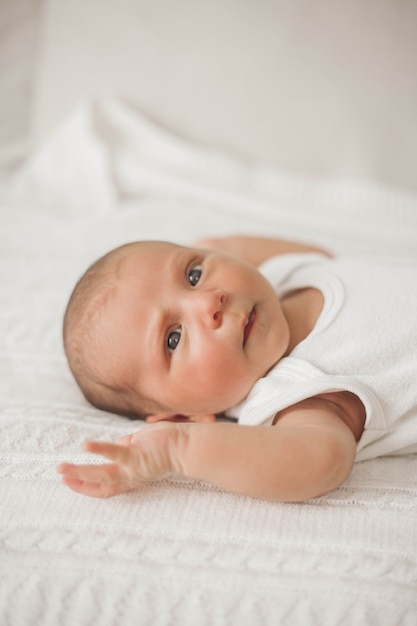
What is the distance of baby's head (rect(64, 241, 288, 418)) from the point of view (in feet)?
3.78

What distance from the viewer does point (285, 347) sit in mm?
1215

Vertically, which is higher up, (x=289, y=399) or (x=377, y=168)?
(x=377, y=168)

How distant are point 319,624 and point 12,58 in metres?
1.99

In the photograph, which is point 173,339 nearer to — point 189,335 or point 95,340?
point 189,335

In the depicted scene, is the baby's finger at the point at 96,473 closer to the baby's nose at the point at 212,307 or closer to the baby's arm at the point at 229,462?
the baby's arm at the point at 229,462

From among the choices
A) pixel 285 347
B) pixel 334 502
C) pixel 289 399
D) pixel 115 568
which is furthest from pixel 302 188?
pixel 115 568

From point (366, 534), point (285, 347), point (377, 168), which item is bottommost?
point (366, 534)

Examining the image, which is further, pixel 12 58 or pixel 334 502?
pixel 12 58

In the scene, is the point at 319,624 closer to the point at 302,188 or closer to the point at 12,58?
the point at 302,188

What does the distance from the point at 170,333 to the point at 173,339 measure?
0.01 m

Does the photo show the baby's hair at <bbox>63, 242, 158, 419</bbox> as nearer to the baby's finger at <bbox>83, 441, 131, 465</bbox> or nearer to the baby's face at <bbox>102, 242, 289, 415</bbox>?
the baby's face at <bbox>102, 242, 289, 415</bbox>

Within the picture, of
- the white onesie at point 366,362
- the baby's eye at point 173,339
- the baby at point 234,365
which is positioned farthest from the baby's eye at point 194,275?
the white onesie at point 366,362

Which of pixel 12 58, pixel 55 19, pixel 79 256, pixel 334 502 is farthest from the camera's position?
pixel 12 58

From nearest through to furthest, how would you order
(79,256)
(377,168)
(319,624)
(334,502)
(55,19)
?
1. (319,624)
2. (334,502)
3. (79,256)
4. (377,168)
5. (55,19)
